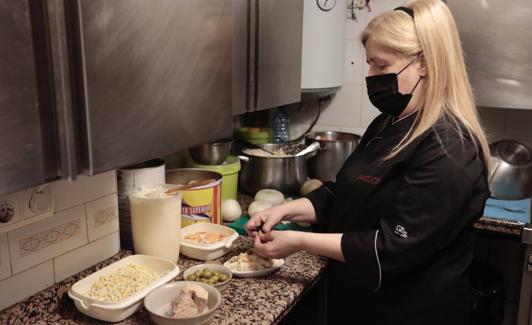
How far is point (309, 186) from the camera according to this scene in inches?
83.7

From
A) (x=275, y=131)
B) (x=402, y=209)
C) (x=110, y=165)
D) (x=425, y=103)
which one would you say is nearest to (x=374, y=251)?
(x=402, y=209)

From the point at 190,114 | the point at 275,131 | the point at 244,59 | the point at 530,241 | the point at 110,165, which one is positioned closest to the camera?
the point at 110,165

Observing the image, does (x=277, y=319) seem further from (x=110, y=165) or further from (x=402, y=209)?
(x=110, y=165)

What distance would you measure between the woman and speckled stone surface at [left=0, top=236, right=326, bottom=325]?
0.10 meters

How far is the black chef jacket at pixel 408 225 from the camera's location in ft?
3.88

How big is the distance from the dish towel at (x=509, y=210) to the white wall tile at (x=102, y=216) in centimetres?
143

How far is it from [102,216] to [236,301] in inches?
18.7

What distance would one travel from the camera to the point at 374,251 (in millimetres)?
1223

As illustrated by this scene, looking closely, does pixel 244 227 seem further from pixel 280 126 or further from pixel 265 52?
pixel 280 126

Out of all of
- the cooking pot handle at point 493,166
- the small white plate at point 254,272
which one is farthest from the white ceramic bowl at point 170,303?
the cooking pot handle at point 493,166

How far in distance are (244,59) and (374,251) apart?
2.45 feet

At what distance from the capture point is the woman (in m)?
1.19

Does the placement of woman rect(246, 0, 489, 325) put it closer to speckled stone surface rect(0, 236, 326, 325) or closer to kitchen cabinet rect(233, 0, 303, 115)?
speckled stone surface rect(0, 236, 326, 325)

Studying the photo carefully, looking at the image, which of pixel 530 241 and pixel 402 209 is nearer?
pixel 402 209
